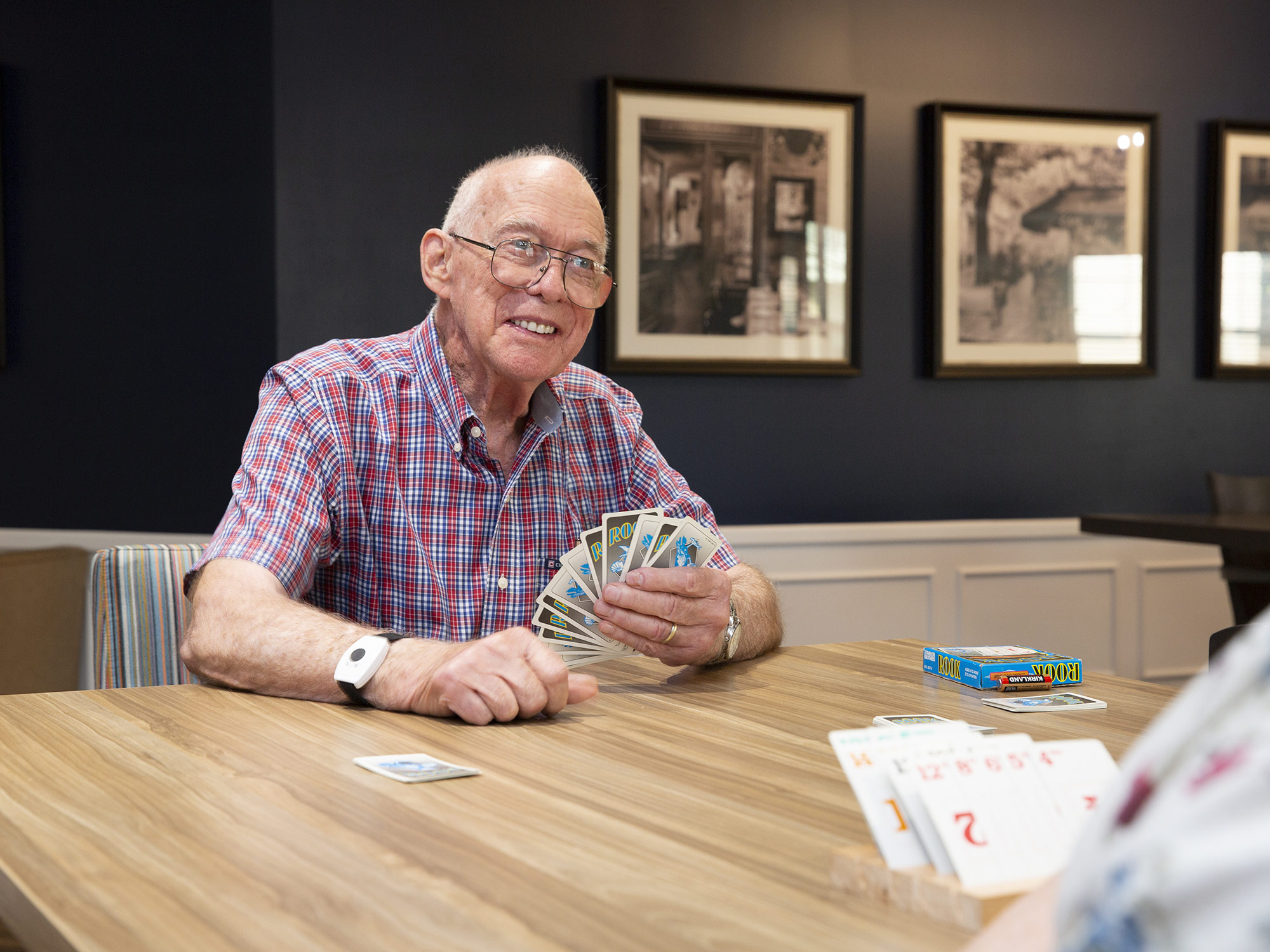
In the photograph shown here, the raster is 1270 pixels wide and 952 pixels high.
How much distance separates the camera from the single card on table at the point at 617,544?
5.56 ft

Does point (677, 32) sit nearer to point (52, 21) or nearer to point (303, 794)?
point (52, 21)

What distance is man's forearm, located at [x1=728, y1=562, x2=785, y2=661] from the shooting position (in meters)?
1.85

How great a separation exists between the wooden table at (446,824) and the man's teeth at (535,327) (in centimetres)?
72

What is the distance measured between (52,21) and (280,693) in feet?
10.0

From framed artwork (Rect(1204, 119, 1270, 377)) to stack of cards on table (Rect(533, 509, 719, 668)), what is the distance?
11.2 ft

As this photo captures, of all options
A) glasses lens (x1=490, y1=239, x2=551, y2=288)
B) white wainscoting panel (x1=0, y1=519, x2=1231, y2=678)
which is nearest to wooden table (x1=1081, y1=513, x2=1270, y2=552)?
white wainscoting panel (x1=0, y1=519, x2=1231, y2=678)

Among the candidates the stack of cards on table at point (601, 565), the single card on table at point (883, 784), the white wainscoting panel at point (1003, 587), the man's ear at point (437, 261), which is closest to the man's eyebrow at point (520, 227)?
the man's ear at point (437, 261)

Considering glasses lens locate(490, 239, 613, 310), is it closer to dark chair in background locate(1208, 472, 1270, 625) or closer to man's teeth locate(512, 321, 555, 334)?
man's teeth locate(512, 321, 555, 334)

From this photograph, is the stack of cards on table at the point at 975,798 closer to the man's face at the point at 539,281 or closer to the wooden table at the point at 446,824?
the wooden table at the point at 446,824

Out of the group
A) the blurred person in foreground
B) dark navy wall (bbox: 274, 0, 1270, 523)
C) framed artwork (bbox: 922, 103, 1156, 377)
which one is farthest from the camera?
framed artwork (bbox: 922, 103, 1156, 377)

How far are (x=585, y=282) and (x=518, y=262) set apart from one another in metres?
0.12

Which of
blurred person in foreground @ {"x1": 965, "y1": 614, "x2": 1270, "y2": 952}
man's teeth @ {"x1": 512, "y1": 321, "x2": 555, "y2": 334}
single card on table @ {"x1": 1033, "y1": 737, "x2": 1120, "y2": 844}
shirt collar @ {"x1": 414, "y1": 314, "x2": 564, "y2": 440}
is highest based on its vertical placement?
man's teeth @ {"x1": 512, "y1": 321, "x2": 555, "y2": 334}

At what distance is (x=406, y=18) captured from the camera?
141 inches

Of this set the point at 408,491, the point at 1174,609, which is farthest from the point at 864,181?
the point at 408,491
